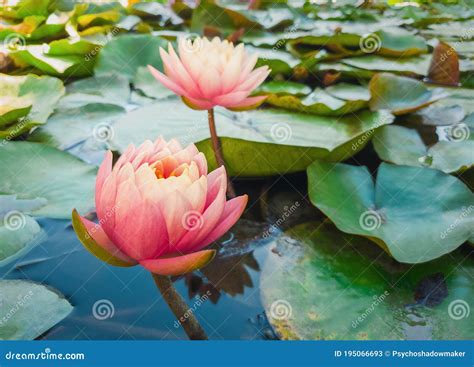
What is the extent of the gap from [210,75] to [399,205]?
348 mm

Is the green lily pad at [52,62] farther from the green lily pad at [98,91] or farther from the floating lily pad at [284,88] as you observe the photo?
the floating lily pad at [284,88]

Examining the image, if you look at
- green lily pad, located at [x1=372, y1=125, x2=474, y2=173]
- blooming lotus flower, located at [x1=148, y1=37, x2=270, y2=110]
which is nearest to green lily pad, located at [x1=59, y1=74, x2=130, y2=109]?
blooming lotus flower, located at [x1=148, y1=37, x2=270, y2=110]

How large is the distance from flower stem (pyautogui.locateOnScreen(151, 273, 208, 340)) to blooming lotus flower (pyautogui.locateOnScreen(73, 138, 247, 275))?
44 millimetres

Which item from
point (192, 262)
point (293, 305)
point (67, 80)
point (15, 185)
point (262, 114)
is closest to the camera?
point (192, 262)

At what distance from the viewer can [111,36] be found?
1145 millimetres

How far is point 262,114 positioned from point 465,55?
57cm

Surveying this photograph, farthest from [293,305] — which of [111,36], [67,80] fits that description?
[111,36]

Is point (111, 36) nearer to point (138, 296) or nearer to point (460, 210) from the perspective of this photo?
point (138, 296)

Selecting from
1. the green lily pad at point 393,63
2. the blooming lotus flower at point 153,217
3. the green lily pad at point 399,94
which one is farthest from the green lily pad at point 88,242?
the green lily pad at point 393,63

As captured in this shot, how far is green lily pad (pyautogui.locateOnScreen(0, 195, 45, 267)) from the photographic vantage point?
65 centimetres

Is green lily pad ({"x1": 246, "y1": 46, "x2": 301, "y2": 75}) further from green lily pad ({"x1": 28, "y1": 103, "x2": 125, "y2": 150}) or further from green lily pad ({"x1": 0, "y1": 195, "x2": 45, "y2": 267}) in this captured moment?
green lily pad ({"x1": 0, "y1": 195, "x2": 45, "y2": 267})

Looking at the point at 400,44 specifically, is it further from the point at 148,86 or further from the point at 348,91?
the point at 148,86

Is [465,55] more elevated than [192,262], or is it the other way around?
[192,262]

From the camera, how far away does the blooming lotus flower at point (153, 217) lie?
0.51 meters
